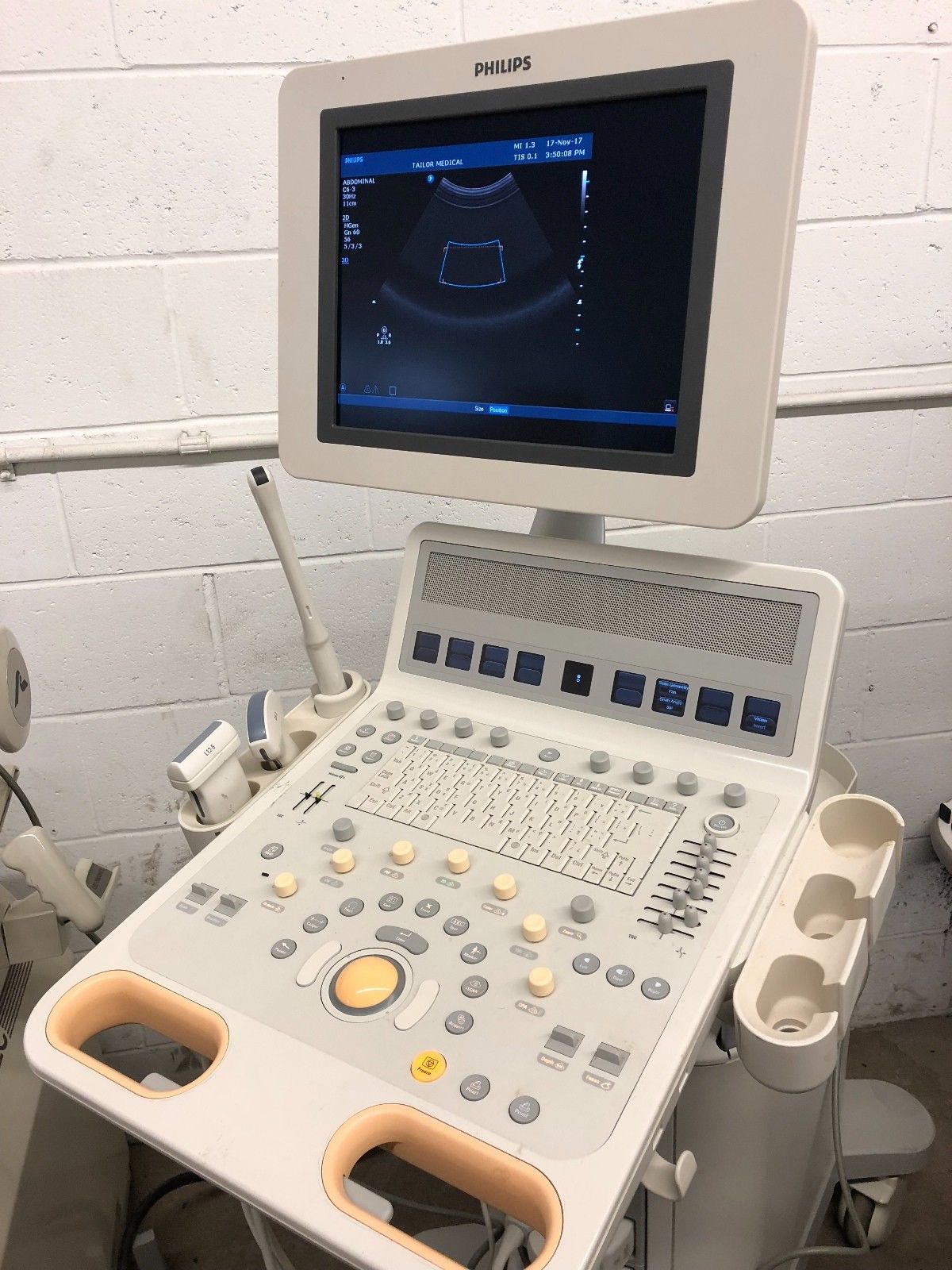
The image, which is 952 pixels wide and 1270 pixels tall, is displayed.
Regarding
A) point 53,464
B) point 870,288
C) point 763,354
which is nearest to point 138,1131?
point 763,354

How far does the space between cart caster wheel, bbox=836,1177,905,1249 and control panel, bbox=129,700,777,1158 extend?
2.88ft

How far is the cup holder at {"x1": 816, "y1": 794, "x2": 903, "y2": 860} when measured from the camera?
711mm

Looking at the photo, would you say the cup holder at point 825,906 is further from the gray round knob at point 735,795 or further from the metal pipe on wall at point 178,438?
the metal pipe on wall at point 178,438

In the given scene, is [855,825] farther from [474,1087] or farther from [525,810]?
[474,1087]

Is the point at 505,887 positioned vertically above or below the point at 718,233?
below

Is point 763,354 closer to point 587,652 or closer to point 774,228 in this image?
point 774,228

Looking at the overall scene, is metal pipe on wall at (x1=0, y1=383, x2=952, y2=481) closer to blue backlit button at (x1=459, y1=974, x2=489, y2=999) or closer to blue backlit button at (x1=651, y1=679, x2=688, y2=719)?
blue backlit button at (x1=651, y1=679, x2=688, y2=719)

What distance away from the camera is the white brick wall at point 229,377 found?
1092mm

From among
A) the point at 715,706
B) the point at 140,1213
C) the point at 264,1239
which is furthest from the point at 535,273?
the point at 140,1213

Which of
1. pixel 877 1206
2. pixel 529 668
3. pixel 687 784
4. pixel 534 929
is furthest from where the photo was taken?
pixel 877 1206

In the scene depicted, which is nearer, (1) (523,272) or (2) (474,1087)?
(2) (474,1087)

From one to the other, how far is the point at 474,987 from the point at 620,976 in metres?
0.10

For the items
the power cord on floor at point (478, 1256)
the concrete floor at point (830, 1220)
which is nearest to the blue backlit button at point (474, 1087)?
the power cord on floor at point (478, 1256)

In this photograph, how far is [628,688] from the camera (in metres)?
0.81
